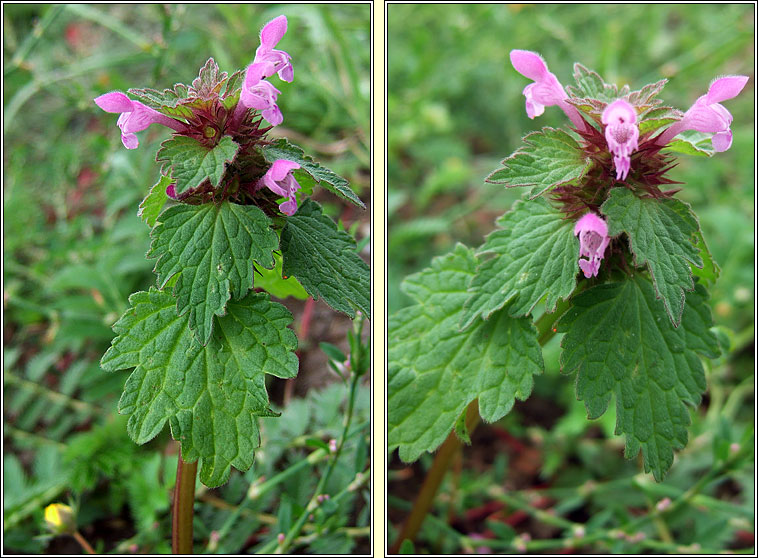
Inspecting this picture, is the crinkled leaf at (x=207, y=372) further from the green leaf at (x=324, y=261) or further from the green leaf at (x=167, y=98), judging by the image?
the green leaf at (x=167, y=98)

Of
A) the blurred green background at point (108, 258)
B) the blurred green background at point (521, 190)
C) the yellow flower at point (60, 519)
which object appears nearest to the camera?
the yellow flower at point (60, 519)

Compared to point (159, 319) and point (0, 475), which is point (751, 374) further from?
point (0, 475)

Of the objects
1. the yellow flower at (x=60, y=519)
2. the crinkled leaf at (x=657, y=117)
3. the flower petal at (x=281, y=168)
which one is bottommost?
the yellow flower at (x=60, y=519)

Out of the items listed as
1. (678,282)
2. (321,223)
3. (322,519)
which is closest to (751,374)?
(678,282)

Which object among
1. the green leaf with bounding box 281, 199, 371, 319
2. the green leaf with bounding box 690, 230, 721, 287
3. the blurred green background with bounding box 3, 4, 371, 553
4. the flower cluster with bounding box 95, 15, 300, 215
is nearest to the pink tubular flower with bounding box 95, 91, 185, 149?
the flower cluster with bounding box 95, 15, 300, 215

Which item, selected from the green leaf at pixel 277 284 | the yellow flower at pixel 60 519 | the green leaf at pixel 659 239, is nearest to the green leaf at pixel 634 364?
the green leaf at pixel 659 239

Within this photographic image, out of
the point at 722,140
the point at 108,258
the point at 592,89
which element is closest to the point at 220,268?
the point at 592,89
